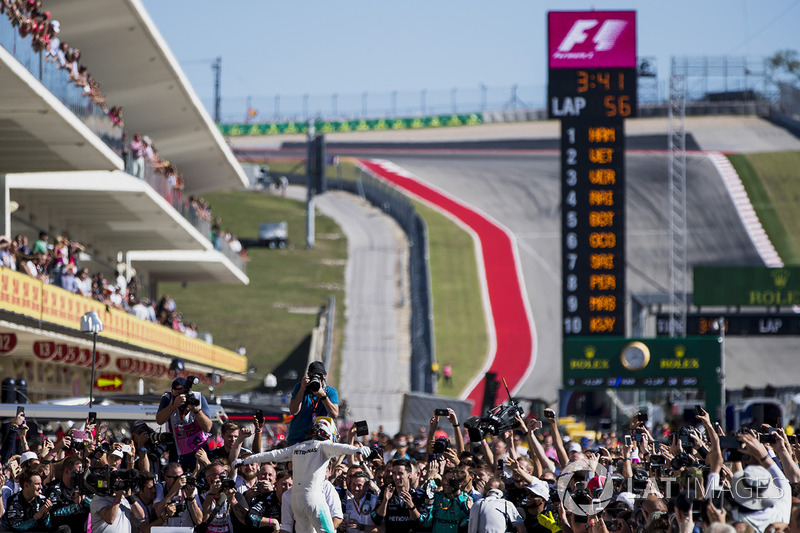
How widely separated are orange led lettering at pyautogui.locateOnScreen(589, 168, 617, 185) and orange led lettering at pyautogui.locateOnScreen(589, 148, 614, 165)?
0.83 ft

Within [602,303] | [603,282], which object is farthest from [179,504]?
[603,282]

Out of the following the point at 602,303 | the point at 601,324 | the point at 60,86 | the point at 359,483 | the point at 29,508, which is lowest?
the point at 29,508

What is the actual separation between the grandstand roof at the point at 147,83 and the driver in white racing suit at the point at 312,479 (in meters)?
19.2

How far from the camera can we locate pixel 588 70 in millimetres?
38500

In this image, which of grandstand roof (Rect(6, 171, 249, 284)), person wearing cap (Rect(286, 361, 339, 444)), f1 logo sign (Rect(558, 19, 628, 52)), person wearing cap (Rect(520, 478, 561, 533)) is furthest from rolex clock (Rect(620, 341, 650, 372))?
person wearing cap (Rect(520, 478, 561, 533))

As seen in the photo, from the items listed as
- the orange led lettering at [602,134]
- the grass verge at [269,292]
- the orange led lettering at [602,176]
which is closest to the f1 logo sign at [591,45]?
the orange led lettering at [602,134]

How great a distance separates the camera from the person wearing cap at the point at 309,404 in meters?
11.4

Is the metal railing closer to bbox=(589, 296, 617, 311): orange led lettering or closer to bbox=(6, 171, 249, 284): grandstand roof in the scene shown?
bbox=(6, 171, 249, 284): grandstand roof

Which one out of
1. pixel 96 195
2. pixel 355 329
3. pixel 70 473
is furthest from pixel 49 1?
pixel 355 329

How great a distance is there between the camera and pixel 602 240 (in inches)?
1508

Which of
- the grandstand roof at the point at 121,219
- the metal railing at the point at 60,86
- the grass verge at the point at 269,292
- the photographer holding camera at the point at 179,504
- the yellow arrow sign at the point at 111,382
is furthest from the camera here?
the grass verge at the point at 269,292

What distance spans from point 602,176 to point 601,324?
15.3ft

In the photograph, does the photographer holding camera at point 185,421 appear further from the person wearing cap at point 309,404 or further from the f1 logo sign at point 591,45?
the f1 logo sign at point 591,45

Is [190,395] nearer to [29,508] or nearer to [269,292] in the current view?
[29,508]
